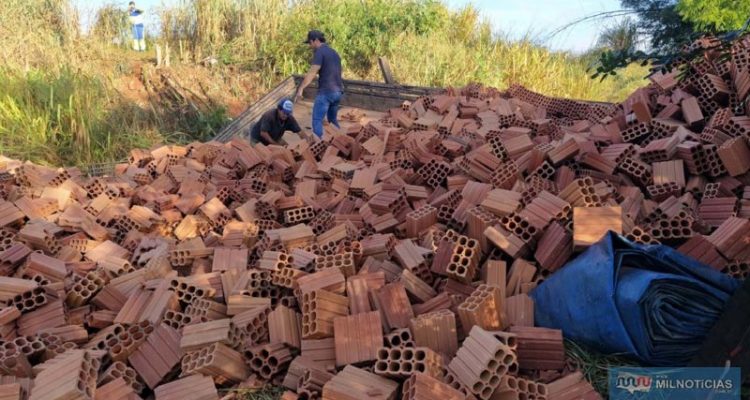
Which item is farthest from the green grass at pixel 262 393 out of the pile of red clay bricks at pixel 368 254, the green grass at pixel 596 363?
the green grass at pixel 596 363

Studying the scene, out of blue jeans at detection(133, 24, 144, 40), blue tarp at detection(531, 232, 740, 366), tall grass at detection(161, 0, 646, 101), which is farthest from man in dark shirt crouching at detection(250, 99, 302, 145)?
blue jeans at detection(133, 24, 144, 40)

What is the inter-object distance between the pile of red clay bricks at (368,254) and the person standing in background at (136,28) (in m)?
9.81

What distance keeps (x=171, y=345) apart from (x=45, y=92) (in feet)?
23.8

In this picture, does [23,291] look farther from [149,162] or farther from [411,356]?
[149,162]

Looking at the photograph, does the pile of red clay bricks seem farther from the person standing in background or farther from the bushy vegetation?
the person standing in background

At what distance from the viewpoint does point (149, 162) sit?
6.79 m

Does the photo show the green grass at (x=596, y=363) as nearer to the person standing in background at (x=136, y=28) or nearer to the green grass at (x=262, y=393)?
the green grass at (x=262, y=393)

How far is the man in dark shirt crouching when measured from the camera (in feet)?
26.2

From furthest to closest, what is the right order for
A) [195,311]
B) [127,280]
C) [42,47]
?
[42,47] → [127,280] → [195,311]

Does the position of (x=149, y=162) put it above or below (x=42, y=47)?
below

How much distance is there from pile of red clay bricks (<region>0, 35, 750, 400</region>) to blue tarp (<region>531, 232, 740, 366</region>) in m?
0.22

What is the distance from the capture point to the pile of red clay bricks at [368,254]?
2762mm

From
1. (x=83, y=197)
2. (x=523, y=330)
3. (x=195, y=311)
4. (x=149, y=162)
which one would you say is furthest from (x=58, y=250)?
(x=523, y=330)

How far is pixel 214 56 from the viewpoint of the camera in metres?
14.1
